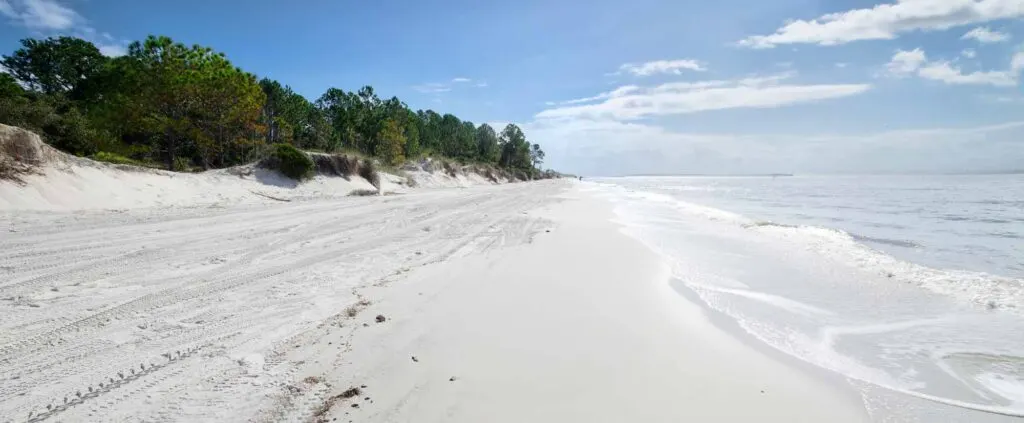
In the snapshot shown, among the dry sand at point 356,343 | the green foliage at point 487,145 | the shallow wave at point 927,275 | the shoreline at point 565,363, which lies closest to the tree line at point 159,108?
the dry sand at point 356,343

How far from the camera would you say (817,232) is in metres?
10.9

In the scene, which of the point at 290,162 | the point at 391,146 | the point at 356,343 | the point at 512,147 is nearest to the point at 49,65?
the point at 391,146

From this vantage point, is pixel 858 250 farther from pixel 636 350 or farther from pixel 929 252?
pixel 636 350

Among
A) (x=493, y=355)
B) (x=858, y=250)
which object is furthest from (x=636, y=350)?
(x=858, y=250)

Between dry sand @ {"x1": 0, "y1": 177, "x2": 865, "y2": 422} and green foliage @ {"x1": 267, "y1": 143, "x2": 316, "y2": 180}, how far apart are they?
12.9 m

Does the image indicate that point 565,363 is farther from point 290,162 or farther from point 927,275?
point 290,162

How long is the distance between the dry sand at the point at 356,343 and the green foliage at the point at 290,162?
1288cm

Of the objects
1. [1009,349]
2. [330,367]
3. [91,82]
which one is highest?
[91,82]

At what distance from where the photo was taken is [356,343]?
128 inches

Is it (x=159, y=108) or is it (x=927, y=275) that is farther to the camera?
(x=159, y=108)

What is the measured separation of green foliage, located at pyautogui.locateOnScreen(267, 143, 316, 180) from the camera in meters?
18.8

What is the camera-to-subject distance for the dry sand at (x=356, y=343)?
7.98 ft

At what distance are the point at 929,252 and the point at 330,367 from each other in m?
11.0

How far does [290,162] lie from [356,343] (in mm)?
18512
